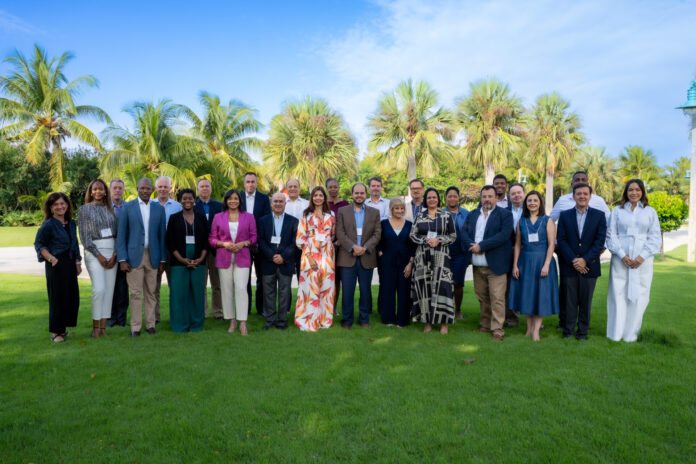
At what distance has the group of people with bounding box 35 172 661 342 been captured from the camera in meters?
5.62

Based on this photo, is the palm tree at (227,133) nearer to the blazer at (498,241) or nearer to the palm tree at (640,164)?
the blazer at (498,241)

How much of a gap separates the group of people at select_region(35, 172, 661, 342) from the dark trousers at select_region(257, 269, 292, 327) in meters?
0.02

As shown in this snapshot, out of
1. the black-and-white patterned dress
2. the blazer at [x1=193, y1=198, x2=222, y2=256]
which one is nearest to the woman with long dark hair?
the blazer at [x1=193, y1=198, x2=222, y2=256]

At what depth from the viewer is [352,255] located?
643cm

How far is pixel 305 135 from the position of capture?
22016mm

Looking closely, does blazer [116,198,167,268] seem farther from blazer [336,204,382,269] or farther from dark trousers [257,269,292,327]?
blazer [336,204,382,269]

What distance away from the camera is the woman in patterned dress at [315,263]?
6.32 m

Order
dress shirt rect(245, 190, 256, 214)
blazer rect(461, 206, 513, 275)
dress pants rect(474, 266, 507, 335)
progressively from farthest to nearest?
dress shirt rect(245, 190, 256, 214)
dress pants rect(474, 266, 507, 335)
blazer rect(461, 206, 513, 275)

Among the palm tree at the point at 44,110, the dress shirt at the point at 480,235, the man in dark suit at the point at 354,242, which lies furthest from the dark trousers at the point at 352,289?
the palm tree at the point at 44,110

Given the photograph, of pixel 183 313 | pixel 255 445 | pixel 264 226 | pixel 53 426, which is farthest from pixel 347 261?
pixel 53 426

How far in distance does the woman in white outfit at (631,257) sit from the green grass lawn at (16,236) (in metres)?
27.3

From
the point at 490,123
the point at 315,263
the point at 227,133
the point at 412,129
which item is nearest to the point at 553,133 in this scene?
the point at 490,123

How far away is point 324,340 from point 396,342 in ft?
3.06

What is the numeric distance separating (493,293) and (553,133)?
2579 centimetres
